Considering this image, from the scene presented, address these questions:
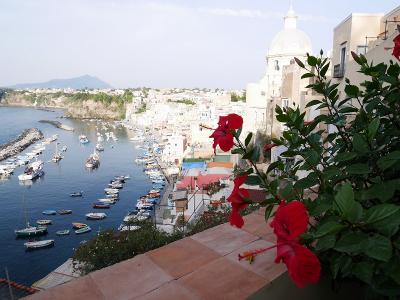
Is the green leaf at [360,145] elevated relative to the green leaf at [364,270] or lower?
elevated

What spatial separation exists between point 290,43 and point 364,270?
25331 millimetres

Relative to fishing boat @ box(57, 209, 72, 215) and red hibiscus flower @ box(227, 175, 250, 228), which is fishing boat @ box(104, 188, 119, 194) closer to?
fishing boat @ box(57, 209, 72, 215)

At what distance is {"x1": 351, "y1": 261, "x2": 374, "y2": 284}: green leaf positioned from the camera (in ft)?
2.52

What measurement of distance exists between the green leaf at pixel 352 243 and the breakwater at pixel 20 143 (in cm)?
5327

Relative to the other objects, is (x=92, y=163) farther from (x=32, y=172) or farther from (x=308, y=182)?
(x=308, y=182)

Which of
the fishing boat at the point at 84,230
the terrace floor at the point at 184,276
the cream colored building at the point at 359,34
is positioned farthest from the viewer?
the fishing boat at the point at 84,230

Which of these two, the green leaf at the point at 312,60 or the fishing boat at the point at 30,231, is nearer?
the green leaf at the point at 312,60

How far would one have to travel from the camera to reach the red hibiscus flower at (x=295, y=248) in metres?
0.67

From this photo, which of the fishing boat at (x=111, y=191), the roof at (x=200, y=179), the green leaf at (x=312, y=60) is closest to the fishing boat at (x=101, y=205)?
the fishing boat at (x=111, y=191)

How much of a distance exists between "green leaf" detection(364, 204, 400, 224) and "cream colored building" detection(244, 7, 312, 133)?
2172 cm

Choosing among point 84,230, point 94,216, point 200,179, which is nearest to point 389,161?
point 200,179

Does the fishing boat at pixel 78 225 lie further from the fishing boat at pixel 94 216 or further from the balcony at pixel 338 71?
the balcony at pixel 338 71

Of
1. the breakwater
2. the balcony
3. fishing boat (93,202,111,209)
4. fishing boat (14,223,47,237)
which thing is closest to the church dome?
the balcony

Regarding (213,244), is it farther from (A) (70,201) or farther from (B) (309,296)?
(A) (70,201)
